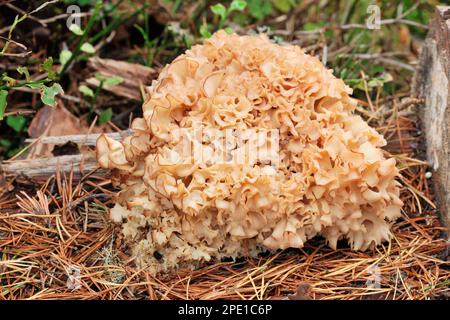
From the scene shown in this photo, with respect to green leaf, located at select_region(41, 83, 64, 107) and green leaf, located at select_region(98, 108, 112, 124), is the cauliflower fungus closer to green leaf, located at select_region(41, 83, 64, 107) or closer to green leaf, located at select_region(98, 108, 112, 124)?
green leaf, located at select_region(41, 83, 64, 107)

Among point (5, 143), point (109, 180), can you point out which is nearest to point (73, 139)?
point (109, 180)

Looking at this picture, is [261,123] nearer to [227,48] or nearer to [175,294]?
[227,48]

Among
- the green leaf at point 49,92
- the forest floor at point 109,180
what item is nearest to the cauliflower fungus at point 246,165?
the forest floor at point 109,180

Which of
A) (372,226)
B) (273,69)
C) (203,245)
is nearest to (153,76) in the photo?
(273,69)

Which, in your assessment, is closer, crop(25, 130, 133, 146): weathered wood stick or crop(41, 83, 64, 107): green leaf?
crop(41, 83, 64, 107): green leaf

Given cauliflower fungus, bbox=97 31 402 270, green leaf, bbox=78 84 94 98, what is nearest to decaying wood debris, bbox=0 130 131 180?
cauliflower fungus, bbox=97 31 402 270

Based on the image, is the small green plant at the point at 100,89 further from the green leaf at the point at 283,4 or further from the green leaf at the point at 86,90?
the green leaf at the point at 283,4
